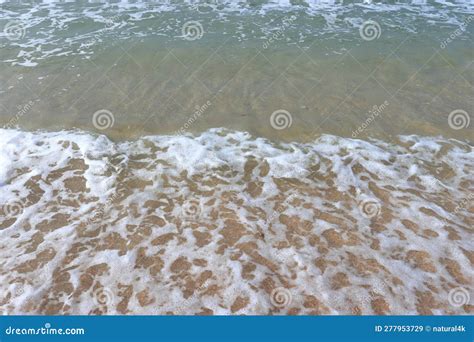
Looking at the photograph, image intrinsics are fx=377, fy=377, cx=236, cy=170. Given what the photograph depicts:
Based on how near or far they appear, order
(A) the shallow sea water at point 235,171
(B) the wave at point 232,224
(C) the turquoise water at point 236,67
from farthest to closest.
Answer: (C) the turquoise water at point 236,67 → (A) the shallow sea water at point 235,171 → (B) the wave at point 232,224

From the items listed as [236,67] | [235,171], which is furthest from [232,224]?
[236,67]

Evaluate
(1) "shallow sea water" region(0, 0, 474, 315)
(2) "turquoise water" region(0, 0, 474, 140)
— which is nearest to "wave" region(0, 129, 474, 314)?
(1) "shallow sea water" region(0, 0, 474, 315)

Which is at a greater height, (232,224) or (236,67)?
(236,67)

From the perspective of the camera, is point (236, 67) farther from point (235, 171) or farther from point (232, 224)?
point (232, 224)

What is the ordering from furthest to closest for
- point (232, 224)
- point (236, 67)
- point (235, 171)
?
point (236, 67) → point (235, 171) → point (232, 224)

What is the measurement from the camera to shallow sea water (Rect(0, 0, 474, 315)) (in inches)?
163

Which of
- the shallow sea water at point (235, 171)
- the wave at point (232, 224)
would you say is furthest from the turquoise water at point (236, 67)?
the wave at point (232, 224)

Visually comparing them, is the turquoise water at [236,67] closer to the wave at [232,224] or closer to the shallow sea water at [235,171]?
the shallow sea water at [235,171]

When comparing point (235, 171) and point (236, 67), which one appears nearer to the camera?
point (235, 171)

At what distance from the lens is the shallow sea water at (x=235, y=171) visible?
4.13 metres

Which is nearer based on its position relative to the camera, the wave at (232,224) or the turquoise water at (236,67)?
the wave at (232,224)

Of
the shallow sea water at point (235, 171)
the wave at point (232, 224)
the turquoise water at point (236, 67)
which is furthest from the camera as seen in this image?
the turquoise water at point (236, 67)

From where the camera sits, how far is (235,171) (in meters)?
5.95
